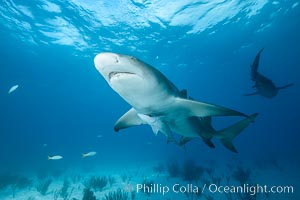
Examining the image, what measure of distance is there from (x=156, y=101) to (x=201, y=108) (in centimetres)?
101

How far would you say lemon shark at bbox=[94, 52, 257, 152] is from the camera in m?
2.77

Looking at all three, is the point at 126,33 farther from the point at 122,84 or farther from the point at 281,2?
the point at 122,84

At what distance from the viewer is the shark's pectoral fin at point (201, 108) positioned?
→ 378 cm

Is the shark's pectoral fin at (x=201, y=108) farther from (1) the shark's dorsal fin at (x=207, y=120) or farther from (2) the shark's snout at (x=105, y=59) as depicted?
(2) the shark's snout at (x=105, y=59)

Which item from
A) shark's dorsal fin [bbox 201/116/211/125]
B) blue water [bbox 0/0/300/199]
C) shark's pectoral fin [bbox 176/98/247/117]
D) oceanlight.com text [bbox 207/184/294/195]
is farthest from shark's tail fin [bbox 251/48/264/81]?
blue water [bbox 0/0/300/199]

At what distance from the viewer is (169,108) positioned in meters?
4.03

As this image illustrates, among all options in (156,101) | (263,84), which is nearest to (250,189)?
(263,84)

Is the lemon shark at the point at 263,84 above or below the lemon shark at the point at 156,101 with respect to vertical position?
above

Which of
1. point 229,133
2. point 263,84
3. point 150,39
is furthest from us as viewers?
point 150,39

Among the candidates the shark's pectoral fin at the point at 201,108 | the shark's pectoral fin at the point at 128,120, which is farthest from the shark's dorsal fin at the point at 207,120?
the shark's pectoral fin at the point at 128,120

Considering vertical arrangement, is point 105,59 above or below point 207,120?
below

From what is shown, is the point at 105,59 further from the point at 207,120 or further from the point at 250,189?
the point at 250,189

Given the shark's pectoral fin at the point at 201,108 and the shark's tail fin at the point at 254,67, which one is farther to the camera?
the shark's tail fin at the point at 254,67

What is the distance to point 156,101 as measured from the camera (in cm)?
358
